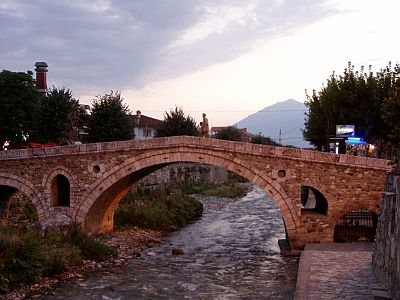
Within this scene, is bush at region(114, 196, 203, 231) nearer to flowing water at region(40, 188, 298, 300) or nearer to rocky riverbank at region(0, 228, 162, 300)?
rocky riverbank at region(0, 228, 162, 300)

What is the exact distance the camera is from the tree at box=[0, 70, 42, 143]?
87.1 ft

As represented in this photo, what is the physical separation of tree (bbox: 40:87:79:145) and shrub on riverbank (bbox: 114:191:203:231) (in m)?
4.89

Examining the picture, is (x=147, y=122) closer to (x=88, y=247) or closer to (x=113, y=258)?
(x=113, y=258)

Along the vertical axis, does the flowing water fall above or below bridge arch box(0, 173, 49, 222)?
below

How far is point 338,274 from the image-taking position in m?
12.1

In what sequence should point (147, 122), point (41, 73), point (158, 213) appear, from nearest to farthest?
point (158, 213) → point (41, 73) → point (147, 122)

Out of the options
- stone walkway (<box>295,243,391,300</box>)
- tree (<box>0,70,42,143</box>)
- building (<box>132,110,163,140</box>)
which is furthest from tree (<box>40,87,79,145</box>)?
building (<box>132,110,163,140</box>)

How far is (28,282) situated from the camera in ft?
45.6

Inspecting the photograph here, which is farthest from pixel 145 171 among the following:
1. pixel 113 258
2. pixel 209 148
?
pixel 113 258

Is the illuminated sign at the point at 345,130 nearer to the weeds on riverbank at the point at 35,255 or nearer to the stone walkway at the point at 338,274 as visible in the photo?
the stone walkway at the point at 338,274

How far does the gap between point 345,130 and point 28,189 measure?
42.8 ft

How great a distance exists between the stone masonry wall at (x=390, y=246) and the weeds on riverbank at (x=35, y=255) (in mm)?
8711

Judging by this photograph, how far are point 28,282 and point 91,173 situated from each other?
6249mm

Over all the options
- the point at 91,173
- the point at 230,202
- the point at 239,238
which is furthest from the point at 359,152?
the point at 91,173
